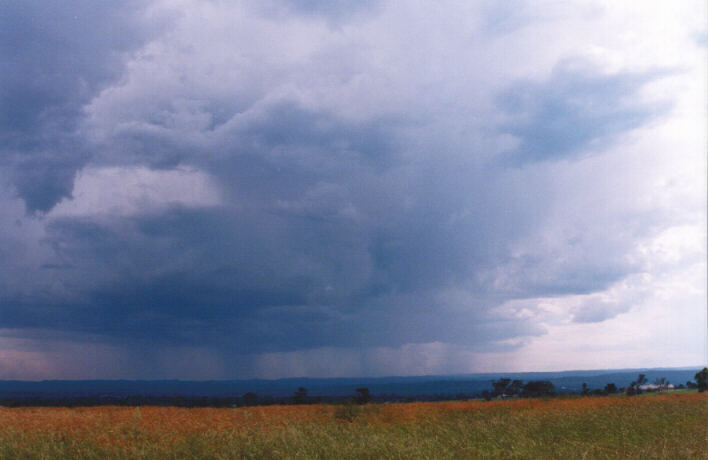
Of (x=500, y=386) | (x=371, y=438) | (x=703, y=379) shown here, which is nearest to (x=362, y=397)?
(x=371, y=438)

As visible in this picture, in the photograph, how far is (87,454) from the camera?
13.5 metres

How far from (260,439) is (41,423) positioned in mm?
9841

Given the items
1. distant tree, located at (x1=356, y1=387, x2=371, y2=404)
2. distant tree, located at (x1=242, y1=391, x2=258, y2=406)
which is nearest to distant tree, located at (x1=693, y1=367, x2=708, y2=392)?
distant tree, located at (x1=356, y1=387, x2=371, y2=404)

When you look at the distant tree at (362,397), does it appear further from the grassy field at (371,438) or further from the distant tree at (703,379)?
the distant tree at (703,379)

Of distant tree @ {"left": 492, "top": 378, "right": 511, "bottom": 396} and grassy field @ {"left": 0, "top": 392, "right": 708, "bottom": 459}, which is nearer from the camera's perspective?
grassy field @ {"left": 0, "top": 392, "right": 708, "bottom": 459}

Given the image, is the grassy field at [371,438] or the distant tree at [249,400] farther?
the distant tree at [249,400]

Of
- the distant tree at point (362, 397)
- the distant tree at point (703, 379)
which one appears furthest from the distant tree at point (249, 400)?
the distant tree at point (703, 379)

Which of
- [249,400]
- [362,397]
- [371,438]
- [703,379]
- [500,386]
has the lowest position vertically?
[500,386]

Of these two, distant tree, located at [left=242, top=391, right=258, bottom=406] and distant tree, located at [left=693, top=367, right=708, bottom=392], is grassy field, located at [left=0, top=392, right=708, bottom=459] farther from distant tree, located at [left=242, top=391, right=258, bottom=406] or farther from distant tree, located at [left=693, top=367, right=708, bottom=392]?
distant tree, located at [left=693, top=367, right=708, bottom=392]

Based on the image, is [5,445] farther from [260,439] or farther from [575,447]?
[575,447]

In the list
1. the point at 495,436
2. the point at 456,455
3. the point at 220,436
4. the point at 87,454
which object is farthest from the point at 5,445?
the point at 495,436

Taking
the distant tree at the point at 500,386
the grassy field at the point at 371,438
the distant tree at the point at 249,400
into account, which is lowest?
the distant tree at the point at 500,386

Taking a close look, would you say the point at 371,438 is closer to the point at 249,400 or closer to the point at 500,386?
the point at 249,400

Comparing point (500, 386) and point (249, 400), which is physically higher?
point (249, 400)
